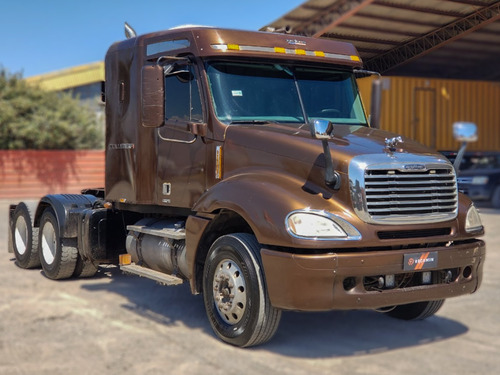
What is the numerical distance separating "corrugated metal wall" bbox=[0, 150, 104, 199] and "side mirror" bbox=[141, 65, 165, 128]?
2061 cm

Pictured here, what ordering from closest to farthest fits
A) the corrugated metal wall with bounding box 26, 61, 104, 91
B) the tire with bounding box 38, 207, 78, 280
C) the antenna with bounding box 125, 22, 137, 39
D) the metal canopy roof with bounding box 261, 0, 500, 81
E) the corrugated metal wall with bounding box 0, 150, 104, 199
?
1. the antenna with bounding box 125, 22, 137, 39
2. the tire with bounding box 38, 207, 78, 280
3. the metal canopy roof with bounding box 261, 0, 500, 81
4. the corrugated metal wall with bounding box 0, 150, 104, 199
5. the corrugated metal wall with bounding box 26, 61, 104, 91

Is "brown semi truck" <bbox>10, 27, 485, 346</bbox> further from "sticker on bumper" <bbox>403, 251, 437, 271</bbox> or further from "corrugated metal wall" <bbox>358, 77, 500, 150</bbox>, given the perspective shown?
"corrugated metal wall" <bbox>358, 77, 500, 150</bbox>

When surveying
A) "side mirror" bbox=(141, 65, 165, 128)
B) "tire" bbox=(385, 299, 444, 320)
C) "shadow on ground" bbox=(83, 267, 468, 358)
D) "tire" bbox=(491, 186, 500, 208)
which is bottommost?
"shadow on ground" bbox=(83, 267, 468, 358)

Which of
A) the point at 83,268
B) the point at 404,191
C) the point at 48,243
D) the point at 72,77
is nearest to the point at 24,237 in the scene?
the point at 48,243

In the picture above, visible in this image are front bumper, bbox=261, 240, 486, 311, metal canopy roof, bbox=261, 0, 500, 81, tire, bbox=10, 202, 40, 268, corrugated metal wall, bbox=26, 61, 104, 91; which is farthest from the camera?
corrugated metal wall, bbox=26, 61, 104, 91

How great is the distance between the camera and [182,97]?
6.30 meters

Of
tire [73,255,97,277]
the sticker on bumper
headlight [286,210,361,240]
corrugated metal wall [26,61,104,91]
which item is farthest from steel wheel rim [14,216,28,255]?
corrugated metal wall [26,61,104,91]

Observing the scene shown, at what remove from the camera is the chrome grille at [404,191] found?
5000mm

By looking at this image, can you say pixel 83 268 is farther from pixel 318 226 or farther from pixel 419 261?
pixel 419 261

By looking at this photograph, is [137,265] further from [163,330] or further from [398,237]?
[398,237]

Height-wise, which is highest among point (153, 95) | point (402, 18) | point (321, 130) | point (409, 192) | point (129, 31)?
point (402, 18)

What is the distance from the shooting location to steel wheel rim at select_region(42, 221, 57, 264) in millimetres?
8428

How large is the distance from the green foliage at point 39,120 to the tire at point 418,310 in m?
24.8

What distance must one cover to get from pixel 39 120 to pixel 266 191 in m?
25.8
